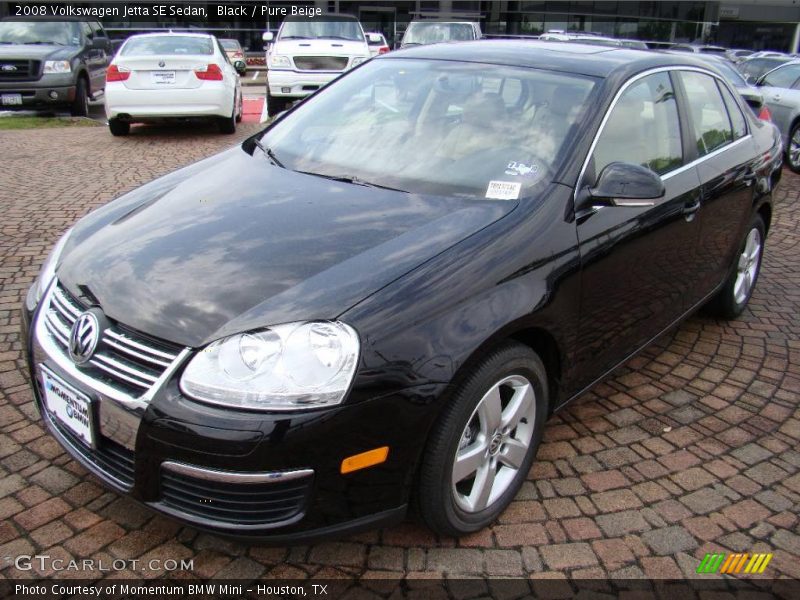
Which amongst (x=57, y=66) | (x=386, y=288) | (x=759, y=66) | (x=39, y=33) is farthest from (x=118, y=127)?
(x=759, y=66)

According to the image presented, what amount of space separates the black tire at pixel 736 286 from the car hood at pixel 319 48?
29.9ft

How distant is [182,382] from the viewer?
212 centimetres

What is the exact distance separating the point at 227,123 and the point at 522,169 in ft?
→ 30.2

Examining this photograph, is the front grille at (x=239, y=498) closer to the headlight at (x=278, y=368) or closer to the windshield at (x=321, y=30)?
the headlight at (x=278, y=368)

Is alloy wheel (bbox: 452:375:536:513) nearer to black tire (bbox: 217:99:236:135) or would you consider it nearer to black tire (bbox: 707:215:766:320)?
black tire (bbox: 707:215:766:320)

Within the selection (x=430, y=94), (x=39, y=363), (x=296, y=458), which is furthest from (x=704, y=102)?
(x=39, y=363)

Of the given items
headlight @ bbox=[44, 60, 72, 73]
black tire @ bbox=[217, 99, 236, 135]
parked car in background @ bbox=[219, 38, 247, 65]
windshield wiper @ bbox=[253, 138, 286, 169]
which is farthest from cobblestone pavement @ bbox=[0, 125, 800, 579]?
parked car in background @ bbox=[219, 38, 247, 65]

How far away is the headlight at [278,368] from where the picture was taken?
2.08 meters

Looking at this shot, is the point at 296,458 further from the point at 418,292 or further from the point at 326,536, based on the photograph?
the point at 418,292

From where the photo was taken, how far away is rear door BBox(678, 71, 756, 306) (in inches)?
146

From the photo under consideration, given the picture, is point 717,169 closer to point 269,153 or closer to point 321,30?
point 269,153

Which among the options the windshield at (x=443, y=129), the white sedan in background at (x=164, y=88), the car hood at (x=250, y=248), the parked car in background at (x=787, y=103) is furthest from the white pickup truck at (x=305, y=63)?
the car hood at (x=250, y=248)

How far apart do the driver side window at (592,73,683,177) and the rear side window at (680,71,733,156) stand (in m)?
0.23

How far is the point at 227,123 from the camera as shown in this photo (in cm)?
1123
